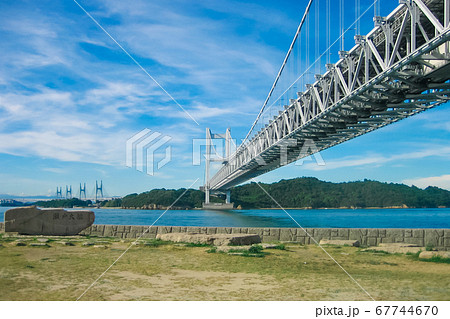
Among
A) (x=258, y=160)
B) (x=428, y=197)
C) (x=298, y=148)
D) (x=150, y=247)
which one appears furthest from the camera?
(x=428, y=197)

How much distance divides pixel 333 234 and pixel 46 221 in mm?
8979

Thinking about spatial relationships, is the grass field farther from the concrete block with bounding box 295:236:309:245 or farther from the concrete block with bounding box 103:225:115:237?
the concrete block with bounding box 103:225:115:237

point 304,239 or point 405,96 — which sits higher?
point 405,96

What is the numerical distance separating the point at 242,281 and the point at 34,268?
3.53 m

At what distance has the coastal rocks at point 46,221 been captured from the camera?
519 inches

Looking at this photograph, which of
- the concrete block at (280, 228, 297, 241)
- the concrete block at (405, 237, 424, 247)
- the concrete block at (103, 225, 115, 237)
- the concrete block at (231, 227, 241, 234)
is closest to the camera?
the concrete block at (405, 237, 424, 247)

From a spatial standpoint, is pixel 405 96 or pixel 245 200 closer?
pixel 405 96

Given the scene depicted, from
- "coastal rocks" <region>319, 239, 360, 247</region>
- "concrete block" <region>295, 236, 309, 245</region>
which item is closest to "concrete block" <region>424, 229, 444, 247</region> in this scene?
"coastal rocks" <region>319, 239, 360, 247</region>

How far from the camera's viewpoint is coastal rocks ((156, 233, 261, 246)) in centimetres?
1042

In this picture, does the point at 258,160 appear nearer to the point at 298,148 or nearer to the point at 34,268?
the point at 298,148

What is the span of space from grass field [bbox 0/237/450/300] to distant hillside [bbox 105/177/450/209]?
61.8 metres

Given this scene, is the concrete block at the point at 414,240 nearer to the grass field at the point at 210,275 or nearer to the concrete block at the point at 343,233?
the concrete block at the point at 343,233

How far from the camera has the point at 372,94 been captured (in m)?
16.3
